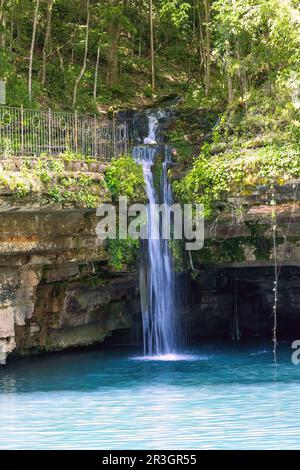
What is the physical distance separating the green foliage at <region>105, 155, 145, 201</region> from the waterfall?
17.5 inches

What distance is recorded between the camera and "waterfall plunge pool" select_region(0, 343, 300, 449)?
11.5 meters

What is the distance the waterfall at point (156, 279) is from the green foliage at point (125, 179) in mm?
445

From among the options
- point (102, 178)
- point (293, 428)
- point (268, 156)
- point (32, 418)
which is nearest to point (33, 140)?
point (102, 178)

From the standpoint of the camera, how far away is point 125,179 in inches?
803

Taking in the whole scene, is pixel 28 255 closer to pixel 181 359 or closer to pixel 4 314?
pixel 4 314

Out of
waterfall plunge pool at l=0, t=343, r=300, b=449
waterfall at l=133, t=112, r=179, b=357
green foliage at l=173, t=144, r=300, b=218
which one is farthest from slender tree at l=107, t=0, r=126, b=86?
waterfall plunge pool at l=0, t=343, r=300, b=449

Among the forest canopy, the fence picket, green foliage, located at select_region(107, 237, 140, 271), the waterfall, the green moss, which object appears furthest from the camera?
the green moss

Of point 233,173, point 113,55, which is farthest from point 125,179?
point 113,55

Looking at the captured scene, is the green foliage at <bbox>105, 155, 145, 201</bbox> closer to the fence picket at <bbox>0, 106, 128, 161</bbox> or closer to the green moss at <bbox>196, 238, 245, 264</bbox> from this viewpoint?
the fence picket at <bbox>0, 106, 128, 161</bbox>

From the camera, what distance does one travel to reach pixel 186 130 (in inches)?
929

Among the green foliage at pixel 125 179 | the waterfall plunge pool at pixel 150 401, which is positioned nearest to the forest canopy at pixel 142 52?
the green foliage at pixel 125 179

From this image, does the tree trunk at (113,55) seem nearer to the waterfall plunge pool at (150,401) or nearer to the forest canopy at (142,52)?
the forest canopy at (142,52)
